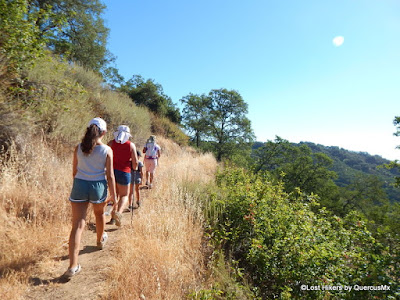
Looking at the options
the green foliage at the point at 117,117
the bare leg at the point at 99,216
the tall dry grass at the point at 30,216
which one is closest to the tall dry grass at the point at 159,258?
the bare leg at the point at 99,216

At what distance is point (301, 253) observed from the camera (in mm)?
2545

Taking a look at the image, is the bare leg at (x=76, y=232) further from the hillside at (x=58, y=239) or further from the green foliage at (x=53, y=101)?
the green foliage at (x=53, y=101)

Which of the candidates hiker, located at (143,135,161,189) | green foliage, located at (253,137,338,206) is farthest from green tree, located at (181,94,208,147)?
hiker, located at (143,135,161,189)

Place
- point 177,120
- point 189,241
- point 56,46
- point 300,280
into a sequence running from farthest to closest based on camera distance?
point 177,120 < point 56,46 < point 189,241 < point 300,280

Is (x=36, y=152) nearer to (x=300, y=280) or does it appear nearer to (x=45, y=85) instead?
(x=45, y=85)

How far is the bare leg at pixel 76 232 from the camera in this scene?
2.29m

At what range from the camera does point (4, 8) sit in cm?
366

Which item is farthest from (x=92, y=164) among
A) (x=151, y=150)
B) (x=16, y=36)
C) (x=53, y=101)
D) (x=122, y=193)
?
(x=53, y=101)

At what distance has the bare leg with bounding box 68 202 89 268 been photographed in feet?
7.52

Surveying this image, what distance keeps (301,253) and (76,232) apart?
120 inches

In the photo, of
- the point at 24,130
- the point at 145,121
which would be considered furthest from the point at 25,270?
the point at 145,121

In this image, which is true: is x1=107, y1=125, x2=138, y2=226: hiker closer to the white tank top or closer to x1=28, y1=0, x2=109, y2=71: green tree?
the white tank top

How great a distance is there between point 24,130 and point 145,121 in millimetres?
8725

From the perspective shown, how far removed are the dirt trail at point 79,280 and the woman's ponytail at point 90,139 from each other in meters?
1.58
